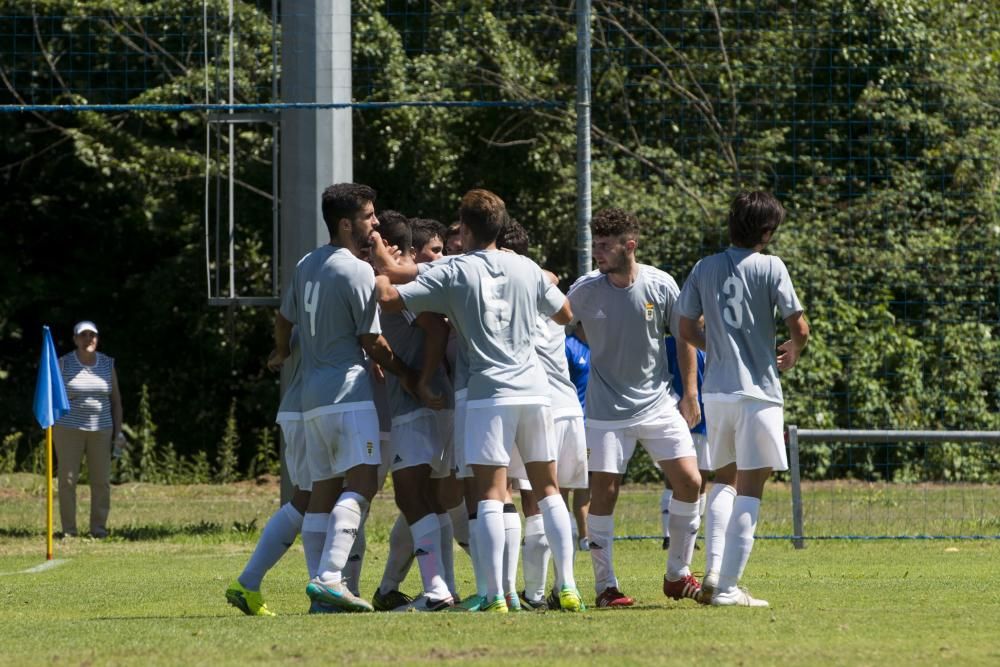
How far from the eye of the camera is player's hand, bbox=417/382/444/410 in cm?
779

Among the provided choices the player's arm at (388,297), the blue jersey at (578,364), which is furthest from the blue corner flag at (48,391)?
Result: the player's arm at (388,297)

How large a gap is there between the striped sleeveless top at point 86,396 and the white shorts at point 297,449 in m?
7.08

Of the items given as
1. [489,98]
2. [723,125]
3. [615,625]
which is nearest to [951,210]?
[723,125]

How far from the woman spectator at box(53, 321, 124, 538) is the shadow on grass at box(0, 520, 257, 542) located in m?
0.27

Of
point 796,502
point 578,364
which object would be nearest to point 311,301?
point 578,364

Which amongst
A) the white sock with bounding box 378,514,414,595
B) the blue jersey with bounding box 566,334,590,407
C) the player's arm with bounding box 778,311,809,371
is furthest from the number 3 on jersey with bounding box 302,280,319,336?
the blue jersey with bounding box 566,334,590,407

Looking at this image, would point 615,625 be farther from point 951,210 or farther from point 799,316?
point 951,210

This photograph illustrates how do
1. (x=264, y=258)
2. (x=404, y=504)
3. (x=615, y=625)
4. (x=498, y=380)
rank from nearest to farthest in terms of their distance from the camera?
(x=615, y=625) → (x=498, y=380) → (x=404, y=504) → (x=264, y=258)

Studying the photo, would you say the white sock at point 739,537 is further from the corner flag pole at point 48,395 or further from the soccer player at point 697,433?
the corner flag pole at point 48,395

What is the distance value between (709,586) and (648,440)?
82 cm

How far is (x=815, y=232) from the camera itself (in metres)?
17.7

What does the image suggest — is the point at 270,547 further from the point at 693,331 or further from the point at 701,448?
the point at 701,448

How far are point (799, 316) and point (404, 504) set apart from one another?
204 cm

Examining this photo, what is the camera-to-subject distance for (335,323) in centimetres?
761
